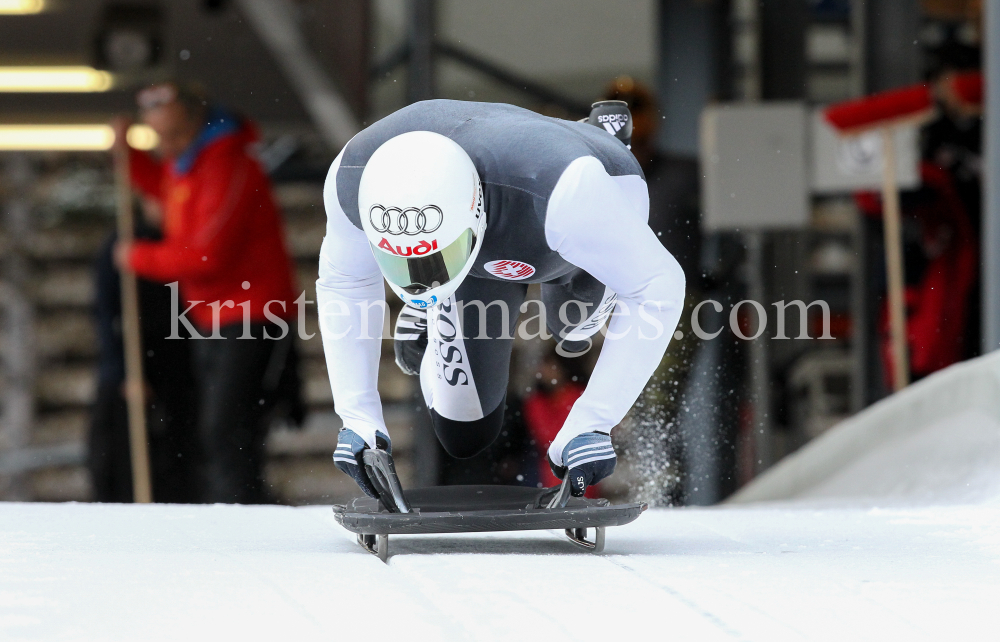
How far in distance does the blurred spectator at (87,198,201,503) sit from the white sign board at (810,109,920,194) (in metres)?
3.06

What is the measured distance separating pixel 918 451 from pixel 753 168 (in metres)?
1.98

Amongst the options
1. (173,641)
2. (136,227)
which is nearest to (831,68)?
(136,227)

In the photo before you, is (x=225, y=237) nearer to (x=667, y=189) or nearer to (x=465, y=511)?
(x=667, y=189)

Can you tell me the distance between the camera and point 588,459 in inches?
88.0

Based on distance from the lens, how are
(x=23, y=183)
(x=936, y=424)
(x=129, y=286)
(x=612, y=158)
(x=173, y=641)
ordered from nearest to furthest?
(x=173, y=641)
(x=612, y=158)
(x=936, y=424)
(x=129, y=286)
(x=23, y=183)

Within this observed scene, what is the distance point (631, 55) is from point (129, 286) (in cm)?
284

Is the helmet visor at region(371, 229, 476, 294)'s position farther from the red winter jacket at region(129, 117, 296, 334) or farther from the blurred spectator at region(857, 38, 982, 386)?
the blurred spectator at region(857, 38, 982, 386)

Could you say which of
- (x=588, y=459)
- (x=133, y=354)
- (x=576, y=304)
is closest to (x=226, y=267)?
(x=133, y=354)

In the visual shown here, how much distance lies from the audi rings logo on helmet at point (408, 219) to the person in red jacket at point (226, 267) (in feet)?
7.97

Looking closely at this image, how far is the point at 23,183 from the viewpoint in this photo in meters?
6.77

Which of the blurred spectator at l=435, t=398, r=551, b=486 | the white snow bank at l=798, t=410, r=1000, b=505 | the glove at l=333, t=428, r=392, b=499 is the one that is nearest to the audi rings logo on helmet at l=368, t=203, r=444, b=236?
the glove at l=333, t=428, r=392, b=499

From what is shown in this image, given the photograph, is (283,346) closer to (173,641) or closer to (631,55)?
(631,55)

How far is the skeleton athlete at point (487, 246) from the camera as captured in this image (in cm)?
199

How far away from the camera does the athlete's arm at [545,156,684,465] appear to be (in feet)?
6.70
